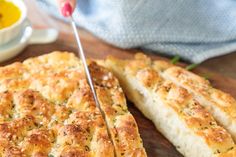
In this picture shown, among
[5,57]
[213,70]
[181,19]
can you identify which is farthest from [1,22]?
[213,70]

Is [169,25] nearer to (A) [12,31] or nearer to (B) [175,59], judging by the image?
(B) [175,59]

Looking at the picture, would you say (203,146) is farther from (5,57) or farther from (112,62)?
(5,57)

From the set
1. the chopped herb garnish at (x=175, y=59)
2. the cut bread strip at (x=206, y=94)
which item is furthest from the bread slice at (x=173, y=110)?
the chopped herb garnish at (x=175, y=59)

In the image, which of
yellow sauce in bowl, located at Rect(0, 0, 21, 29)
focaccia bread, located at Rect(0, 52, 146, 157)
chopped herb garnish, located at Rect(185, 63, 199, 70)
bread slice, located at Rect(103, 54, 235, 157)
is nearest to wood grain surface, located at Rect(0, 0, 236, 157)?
chopped herb garnish, located at Rect(185, 63, 199, 70)

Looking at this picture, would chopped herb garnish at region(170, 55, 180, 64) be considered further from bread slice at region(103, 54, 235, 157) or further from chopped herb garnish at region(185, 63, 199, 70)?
bread slice at region(103, 54, 235, 157)

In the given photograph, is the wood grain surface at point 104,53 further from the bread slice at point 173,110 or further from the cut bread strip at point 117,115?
the cut bread strip at point 117,115

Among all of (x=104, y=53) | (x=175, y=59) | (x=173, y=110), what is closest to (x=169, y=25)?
(x=175, y=59)
